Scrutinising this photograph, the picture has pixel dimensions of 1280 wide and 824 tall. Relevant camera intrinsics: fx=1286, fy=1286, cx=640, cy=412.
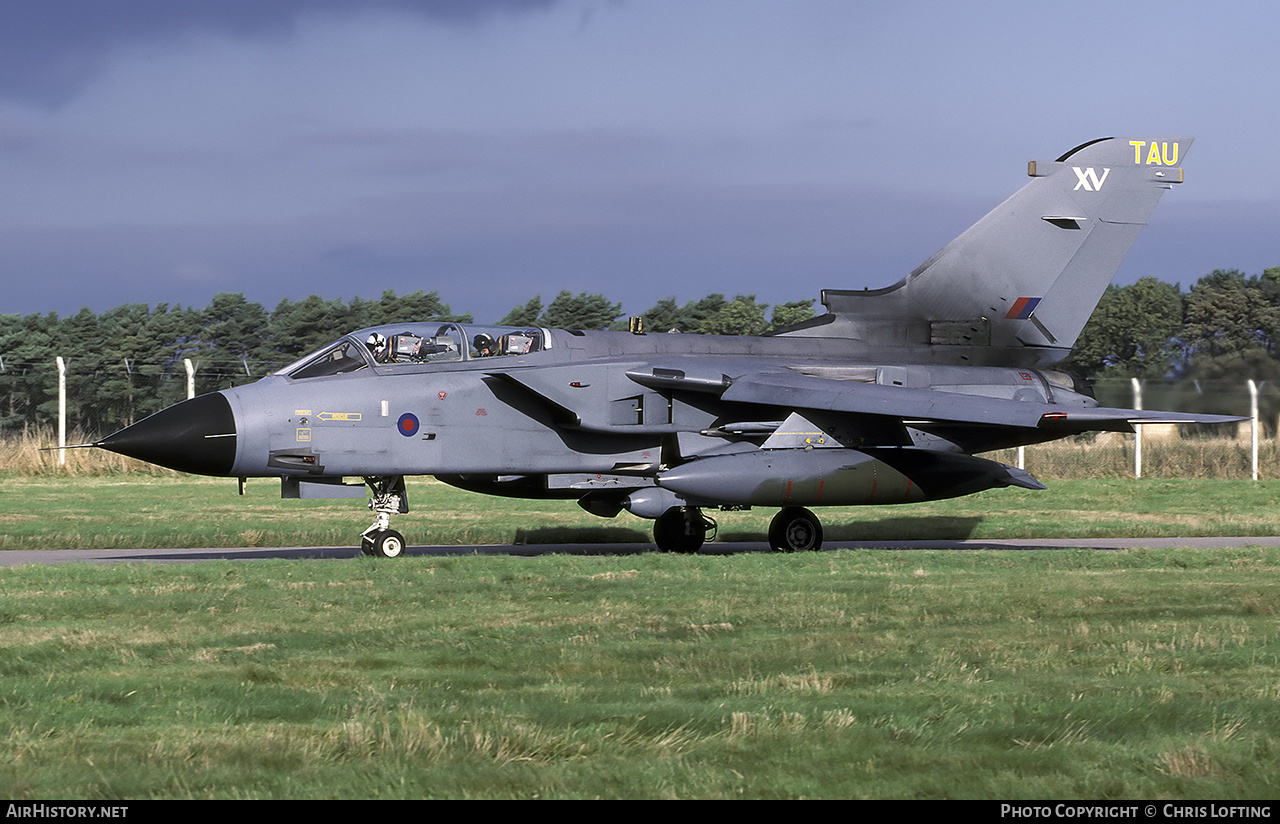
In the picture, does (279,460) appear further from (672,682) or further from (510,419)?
(672,682)

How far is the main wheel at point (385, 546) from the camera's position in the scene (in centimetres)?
1441

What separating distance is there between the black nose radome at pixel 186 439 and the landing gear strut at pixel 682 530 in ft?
18.4

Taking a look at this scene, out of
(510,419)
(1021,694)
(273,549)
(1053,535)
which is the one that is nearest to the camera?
(1021,694)

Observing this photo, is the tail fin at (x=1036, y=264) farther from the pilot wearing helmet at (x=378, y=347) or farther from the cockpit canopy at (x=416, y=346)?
the pilot wearing helmet at (x=378, y=347)

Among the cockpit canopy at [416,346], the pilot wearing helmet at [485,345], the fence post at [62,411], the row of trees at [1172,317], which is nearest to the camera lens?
the cockpit canopy at [416,346]

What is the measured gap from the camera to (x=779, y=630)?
8.61m

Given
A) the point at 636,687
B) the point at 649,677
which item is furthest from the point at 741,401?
the point at 636,687

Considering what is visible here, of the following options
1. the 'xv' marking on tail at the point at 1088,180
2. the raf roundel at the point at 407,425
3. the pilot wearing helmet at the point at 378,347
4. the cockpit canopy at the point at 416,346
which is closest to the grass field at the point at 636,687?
the raf roundel at the point at 407,425

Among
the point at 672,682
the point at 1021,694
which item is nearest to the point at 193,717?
the point at 672,682

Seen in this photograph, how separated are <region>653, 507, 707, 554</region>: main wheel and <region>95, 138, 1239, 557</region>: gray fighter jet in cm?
3

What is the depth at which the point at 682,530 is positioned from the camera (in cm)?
1656

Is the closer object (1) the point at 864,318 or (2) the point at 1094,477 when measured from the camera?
(1) the point at 864,318
